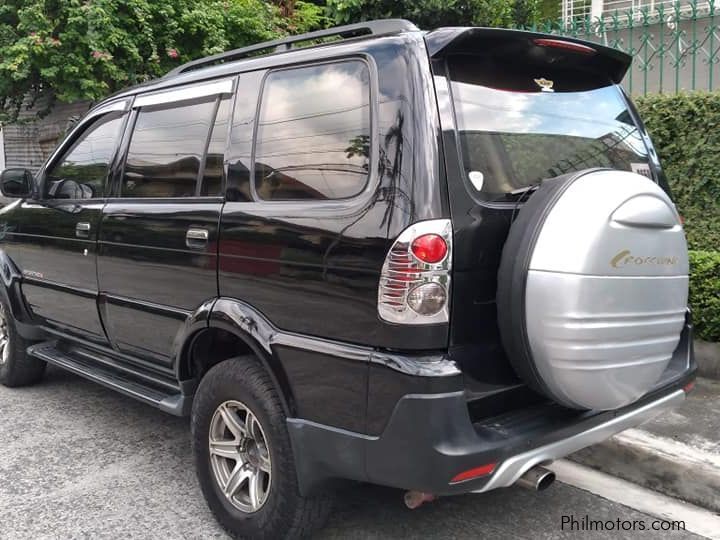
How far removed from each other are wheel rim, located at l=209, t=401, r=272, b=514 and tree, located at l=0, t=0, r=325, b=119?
6091 mm

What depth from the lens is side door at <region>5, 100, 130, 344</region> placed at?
153 inches

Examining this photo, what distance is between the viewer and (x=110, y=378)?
3777 millimetres

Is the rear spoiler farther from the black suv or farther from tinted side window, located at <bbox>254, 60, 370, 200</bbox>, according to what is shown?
tinted side window, located at <bbox>254, 60, 370, 200</bbox>

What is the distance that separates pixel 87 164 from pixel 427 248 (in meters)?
2.72

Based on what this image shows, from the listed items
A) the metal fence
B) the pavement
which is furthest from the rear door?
the metal fence

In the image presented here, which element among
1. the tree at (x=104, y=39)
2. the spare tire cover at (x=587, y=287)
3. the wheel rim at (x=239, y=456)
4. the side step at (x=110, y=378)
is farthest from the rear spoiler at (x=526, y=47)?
the tree at (x=104, y=39)

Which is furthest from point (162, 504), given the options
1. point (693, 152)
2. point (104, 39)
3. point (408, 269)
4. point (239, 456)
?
point (104, 39)

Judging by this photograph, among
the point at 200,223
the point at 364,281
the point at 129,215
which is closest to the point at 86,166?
the point at 129,215

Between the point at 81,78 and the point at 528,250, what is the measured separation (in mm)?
7123

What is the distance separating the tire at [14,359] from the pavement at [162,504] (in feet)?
2.66

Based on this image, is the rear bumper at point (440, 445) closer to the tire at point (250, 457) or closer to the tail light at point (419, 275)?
the tire at point (250, 457)

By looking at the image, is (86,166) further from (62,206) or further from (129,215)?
(129,215)

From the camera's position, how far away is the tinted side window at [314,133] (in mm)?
2547

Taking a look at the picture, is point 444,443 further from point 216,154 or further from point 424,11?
point 424,11
